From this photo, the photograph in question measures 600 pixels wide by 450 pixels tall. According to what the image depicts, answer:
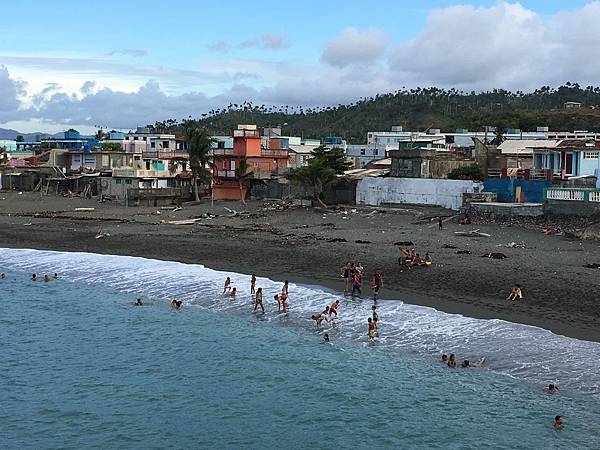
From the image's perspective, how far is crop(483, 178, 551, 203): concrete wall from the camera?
43438 mm

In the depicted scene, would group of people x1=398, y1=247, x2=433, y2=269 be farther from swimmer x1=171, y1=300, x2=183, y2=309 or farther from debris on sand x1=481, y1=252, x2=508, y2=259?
swimmer x1=171, y1=300, x2=183, y2=309

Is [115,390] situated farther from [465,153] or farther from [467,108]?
[467,108]

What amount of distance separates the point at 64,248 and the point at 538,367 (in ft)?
99.8

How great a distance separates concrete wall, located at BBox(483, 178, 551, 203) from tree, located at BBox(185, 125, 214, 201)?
2399 cm

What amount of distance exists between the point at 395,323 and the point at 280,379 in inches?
209

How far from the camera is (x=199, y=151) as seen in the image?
6019 cm

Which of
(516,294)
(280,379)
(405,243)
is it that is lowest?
(280,379)

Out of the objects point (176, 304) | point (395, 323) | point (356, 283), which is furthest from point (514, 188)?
point (176, 304)

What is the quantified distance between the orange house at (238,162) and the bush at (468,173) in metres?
16.3

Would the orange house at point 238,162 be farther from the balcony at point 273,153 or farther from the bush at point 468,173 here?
the bush at point 468,173

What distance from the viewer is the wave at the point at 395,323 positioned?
20.1m

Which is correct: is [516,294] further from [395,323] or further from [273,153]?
[273,153]

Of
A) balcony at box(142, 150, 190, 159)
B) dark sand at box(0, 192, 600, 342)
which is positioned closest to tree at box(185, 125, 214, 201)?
dark sand at box(0, 192, 600, 342)

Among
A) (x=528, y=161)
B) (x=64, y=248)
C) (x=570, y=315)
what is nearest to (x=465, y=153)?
(x=528, y=161)
